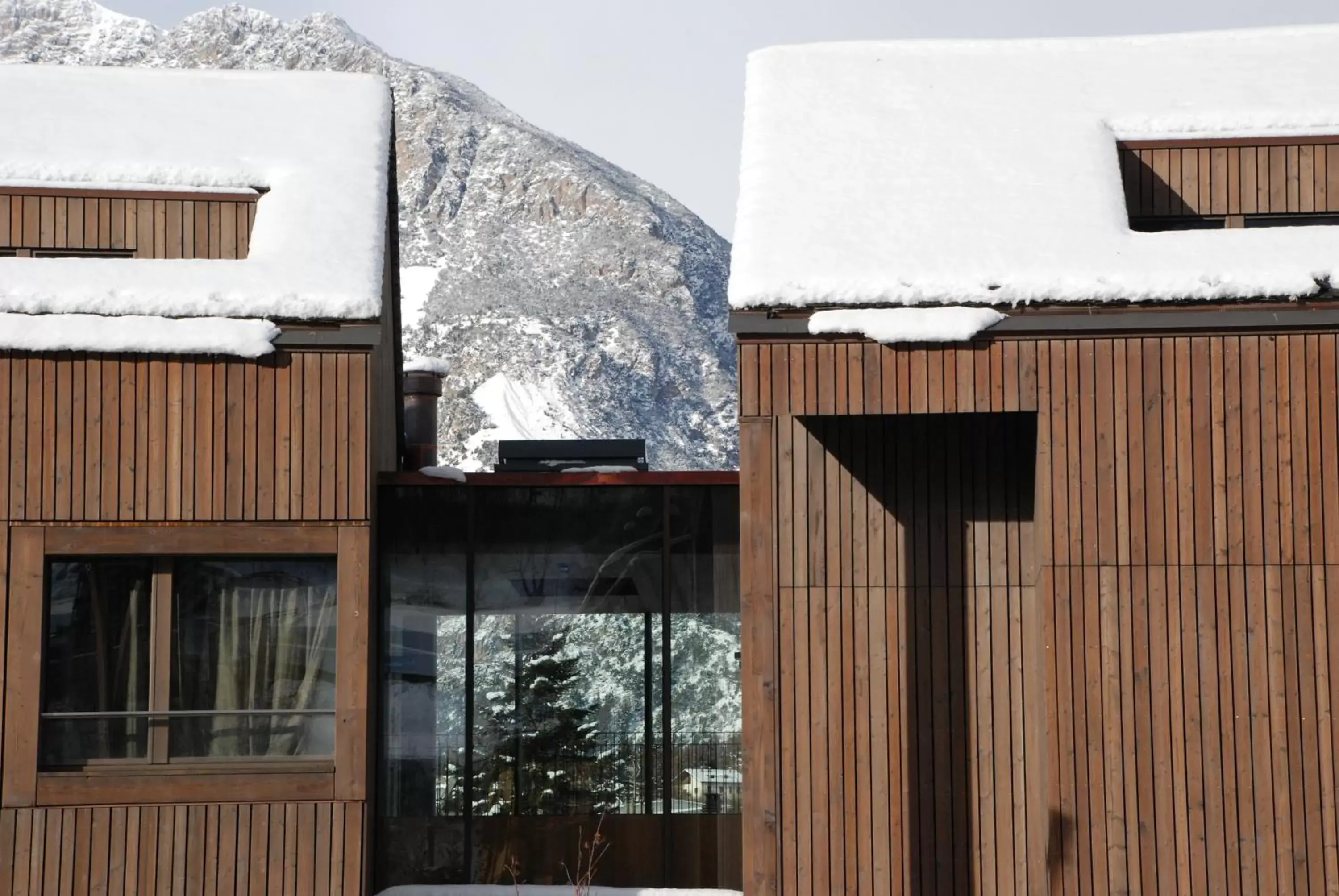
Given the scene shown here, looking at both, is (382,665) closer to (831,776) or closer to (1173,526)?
(831,776)

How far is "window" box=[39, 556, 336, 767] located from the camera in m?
9.60

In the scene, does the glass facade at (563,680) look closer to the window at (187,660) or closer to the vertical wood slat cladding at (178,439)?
→ the window at (187,660)

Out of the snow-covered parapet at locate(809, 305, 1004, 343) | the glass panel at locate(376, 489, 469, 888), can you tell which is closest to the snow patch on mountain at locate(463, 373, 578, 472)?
the glass panel at locate(376, 489, 469, 888)

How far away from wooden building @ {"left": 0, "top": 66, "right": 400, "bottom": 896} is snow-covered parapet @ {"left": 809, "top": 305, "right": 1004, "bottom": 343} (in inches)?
112

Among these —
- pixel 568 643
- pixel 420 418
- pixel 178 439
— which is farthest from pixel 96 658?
pixel 420 418

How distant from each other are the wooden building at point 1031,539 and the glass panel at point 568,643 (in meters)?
2.07

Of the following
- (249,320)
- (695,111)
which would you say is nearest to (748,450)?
(249,320)

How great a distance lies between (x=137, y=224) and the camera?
11.1m

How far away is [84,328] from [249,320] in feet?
3.20

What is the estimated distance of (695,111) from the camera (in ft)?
271

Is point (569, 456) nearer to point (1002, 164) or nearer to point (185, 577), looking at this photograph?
point (185, 577)

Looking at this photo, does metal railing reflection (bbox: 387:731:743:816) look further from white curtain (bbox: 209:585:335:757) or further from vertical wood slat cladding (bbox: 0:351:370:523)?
vertical wood slat cladding (bbox: 0:351:370:523)

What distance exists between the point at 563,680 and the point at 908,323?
3923 mm

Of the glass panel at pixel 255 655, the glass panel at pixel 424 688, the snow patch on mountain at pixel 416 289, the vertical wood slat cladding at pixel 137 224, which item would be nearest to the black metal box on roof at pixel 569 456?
the glass panel at pixel 424 688
